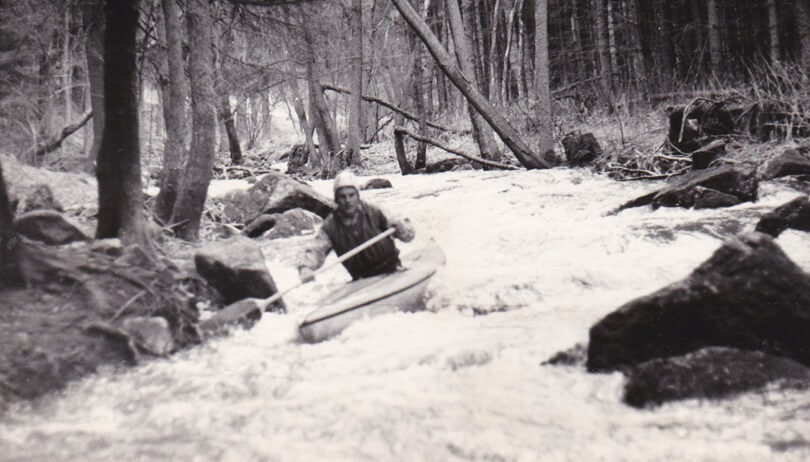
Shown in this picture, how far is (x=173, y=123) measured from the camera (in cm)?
611

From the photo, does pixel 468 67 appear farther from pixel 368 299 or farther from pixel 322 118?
pixel 368 299

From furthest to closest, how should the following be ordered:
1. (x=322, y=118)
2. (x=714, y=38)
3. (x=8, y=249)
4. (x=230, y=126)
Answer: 1. (x=230, y=126)
2. (x=714, y=38)
3. (x=322, y=118)
4. (x=8, y=249)

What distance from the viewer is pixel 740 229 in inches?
197

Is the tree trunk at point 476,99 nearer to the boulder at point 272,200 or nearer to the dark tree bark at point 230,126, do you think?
the boulder at point 272,200

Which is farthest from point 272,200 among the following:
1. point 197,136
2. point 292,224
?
point 197,136

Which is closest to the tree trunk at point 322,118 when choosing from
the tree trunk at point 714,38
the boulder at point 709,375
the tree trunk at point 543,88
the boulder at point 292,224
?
the tree trunk at point 543,88

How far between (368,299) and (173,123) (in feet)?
10.8

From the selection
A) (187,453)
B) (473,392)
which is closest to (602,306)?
(473,392)

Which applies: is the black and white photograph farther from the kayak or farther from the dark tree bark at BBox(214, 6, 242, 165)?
the dark tree bark at BBox(214, 6, 242, 165)

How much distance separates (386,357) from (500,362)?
63 centimetres

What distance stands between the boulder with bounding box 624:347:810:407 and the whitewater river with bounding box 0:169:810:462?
50mm

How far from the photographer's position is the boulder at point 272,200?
24.1ft

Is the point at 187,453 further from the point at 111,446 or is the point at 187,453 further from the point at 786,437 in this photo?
the point at 786,437

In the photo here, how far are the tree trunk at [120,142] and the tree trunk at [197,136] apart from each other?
1459 millimetres
